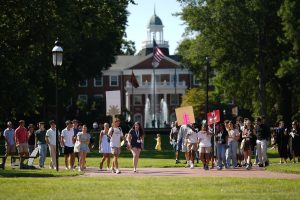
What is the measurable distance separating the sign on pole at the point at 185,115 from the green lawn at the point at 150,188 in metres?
8.55

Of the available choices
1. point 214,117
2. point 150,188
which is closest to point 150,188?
point 150,188

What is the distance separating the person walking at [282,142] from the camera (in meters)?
30.0

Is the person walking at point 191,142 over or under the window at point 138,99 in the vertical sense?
under

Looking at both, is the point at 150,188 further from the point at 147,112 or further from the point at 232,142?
the point at 147,112

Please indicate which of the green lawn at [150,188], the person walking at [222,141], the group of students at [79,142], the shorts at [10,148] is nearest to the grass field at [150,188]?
the green lawn at [150,188]

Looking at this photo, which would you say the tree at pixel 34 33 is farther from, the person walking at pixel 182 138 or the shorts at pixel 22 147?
the person walking at pixel 182 138

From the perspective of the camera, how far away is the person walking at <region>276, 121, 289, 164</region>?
1179 inches

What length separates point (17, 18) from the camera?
124 ft

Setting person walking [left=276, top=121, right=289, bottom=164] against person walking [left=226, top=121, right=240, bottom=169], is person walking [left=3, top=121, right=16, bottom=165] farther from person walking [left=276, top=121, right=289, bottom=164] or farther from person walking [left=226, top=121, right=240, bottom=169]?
person walking [left=276, top=121, right=289, bottom=164]

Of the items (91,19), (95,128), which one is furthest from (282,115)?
(95,128)

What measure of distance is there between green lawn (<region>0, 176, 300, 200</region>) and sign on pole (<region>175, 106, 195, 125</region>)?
8553 millimetres

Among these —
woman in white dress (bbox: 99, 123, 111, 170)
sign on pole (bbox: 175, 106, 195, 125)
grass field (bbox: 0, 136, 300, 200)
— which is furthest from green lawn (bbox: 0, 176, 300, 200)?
sign on pole (bbox: 175, 106, 195, 125)

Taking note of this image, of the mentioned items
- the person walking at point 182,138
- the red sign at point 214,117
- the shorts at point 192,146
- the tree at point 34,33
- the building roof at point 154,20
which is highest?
the building roof at point 154,20

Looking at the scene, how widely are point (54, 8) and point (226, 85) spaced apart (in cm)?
2258
